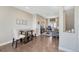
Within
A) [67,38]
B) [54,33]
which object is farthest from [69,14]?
[54,33]

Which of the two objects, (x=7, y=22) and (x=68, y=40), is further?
(x=7, y=22)

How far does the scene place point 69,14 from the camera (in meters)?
3.51

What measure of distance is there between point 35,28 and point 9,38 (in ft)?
11.5

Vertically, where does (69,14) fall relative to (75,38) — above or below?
above

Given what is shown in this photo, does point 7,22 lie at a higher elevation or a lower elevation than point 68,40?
higher

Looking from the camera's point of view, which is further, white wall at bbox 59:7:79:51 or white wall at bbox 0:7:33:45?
white wall at bbox 0:7:33:45

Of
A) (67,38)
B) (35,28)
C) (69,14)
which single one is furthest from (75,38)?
(35,28)

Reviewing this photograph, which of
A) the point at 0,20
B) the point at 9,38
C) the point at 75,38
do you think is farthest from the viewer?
the point at 9,38

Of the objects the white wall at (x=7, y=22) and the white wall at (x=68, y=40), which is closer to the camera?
the white wall at (x=68, y=40)

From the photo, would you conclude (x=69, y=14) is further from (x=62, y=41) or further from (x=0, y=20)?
(x=0, y=20)
